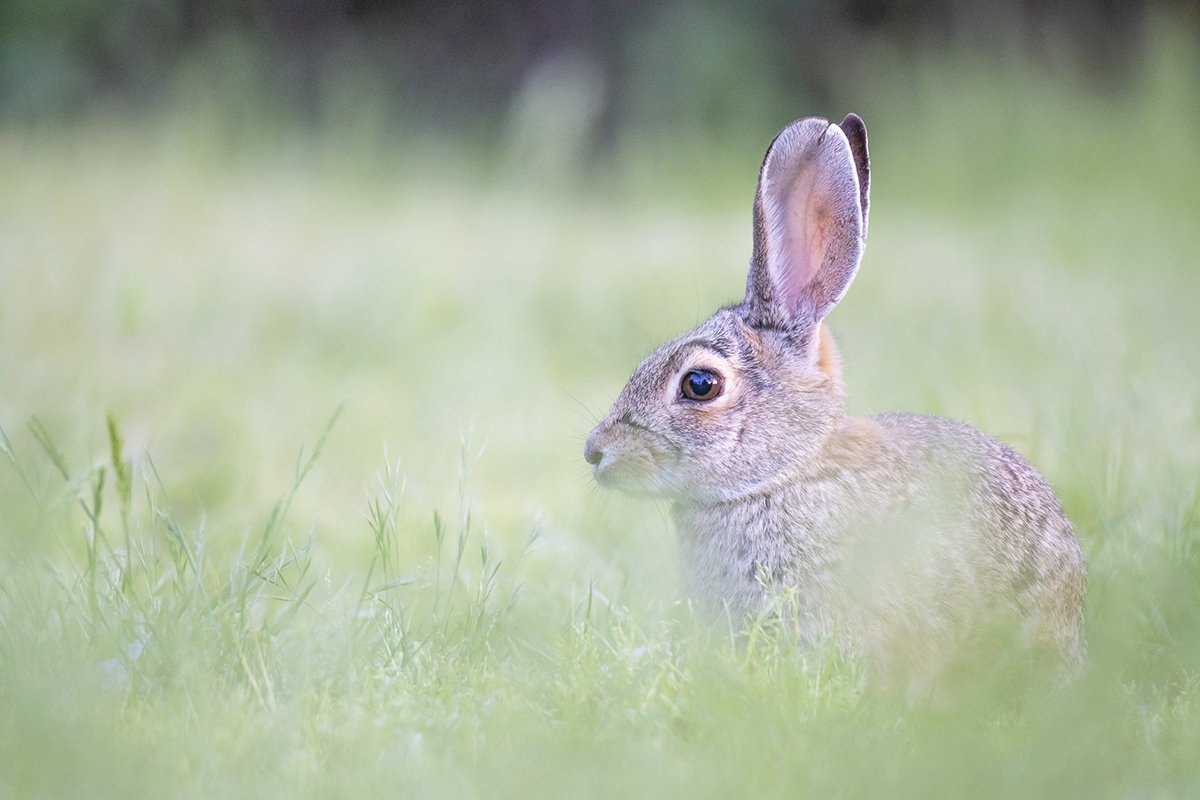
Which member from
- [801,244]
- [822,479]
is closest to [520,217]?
[801,244]

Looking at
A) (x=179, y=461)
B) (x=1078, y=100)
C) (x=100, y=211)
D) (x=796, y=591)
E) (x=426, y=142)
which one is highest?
(x=1078, y=100)

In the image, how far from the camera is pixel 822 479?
2.79m

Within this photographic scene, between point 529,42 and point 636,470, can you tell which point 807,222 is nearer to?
point 636,470

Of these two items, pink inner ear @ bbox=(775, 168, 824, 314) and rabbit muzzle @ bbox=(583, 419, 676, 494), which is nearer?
rabbit muzzle @ bbox=(583, 419, 676, 494)

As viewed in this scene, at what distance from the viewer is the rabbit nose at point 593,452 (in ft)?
9.68

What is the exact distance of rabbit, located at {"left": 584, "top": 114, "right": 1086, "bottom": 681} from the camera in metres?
2.57

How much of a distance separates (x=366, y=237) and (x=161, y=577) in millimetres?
5537

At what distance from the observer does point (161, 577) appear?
2572 mm

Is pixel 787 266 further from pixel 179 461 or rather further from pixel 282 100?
pixel 282 100

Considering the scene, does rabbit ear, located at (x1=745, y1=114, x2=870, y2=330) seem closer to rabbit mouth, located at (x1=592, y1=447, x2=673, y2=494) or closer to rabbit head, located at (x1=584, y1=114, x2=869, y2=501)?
rabbit head, located at (x1=584, y1=114, x2=869, y2=501)

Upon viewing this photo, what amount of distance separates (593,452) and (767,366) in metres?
0.51

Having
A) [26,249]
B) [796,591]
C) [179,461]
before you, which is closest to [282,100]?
[26,249]

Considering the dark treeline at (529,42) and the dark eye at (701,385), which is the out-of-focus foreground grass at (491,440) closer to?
the dark eye at (701,385)

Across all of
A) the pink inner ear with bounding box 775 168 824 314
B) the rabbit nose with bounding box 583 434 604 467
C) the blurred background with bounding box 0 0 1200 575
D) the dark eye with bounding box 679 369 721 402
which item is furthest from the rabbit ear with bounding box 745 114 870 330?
the blurred background with bounding box 0 0 1200 575
